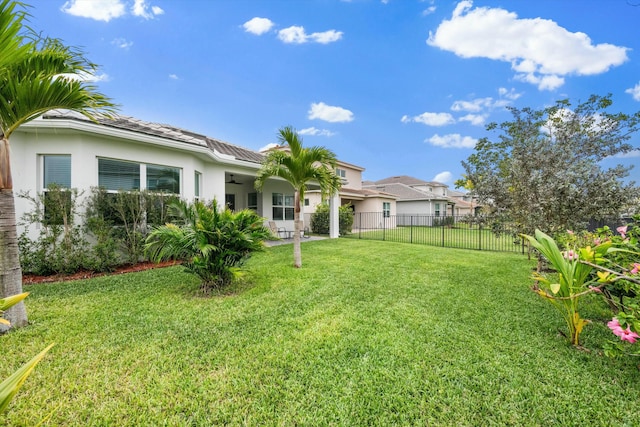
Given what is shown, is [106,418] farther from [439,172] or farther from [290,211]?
[439,172]

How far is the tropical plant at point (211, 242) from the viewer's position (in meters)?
4.92

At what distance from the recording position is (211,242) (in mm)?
5016

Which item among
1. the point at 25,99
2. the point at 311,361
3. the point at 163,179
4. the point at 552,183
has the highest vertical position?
the point at 25,99

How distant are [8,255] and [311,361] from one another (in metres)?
4.29

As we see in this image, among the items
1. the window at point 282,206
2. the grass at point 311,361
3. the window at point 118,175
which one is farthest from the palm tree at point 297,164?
the window at point 282,206

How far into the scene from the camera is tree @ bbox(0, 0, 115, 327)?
3328 millimetres

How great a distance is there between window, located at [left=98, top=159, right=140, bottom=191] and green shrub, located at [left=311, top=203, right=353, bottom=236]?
11.7 m

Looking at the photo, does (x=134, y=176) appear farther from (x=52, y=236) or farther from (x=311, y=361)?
(x=311, y=361)

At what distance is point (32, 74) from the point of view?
11.4ft

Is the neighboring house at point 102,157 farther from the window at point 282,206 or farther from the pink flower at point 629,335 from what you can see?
the pink flower at point 629,335

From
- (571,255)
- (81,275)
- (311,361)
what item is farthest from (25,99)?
(571,255)

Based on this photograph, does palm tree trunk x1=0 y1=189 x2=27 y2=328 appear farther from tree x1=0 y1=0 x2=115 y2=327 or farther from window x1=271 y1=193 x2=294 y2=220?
window x1=271 y1=193 x2=294 y2=220

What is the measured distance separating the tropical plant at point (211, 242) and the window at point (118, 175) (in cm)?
304

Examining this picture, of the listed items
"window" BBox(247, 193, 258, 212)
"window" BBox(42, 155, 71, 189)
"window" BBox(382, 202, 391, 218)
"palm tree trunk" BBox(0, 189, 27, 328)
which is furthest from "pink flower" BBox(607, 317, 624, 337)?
"window" BBox(382, 202, 391, 218)
